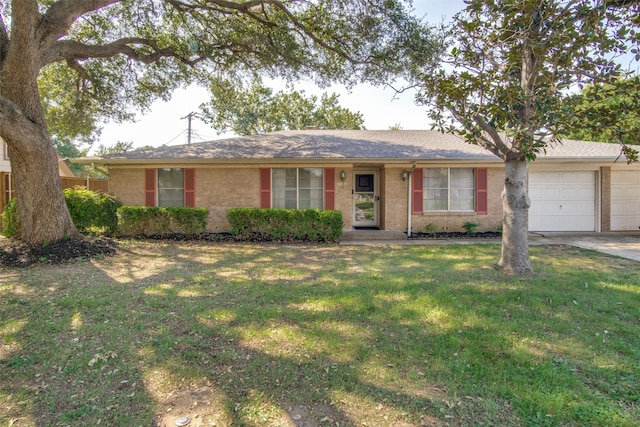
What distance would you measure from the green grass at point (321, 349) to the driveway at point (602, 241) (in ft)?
9.25

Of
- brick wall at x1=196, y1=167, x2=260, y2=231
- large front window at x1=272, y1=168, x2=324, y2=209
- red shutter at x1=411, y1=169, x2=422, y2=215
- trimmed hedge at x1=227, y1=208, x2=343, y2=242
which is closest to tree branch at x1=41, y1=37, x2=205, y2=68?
brick wall at x1=196, y1=167, x2=260, y2=231

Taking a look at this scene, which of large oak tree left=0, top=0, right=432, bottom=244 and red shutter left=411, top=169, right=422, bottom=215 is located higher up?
large oak tree left=0, top=0, right=432, bottom=244

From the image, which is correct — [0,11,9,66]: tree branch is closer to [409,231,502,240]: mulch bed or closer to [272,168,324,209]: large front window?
[272,168,324,209]: large front window

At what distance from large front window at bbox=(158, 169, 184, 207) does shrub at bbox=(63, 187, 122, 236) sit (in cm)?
130

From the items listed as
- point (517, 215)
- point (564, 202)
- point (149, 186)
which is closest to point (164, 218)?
point (149, 186)

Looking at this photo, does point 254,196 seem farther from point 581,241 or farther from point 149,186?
point 581,241

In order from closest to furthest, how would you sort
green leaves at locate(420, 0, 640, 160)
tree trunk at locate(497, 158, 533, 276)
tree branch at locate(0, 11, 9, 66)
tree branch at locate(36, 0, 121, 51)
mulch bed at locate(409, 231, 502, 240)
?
green leaves at locate(420, 0, 640, 160)
tree trunk at locate(497, 158, 533, 276)
tree branch at locate(0, 11, 9, 66)
tree branch at locate(36, 0, 121, 51)
mulch bed at locate(409, 231, 502, 240)

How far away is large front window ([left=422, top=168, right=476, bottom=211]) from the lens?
10.8 meters

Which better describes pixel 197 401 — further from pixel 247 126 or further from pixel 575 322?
pixel 247 126

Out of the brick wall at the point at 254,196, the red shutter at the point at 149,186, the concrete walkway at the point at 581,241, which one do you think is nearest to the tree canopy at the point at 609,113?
the concrete walkway at the point at 581,241

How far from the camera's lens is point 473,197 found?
10.8 meters

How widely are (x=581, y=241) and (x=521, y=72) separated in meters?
6.52

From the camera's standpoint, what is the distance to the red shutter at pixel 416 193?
35.1 feet

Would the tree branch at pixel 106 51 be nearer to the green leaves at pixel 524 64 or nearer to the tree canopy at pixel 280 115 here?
the green leaves at pixel 524 64
